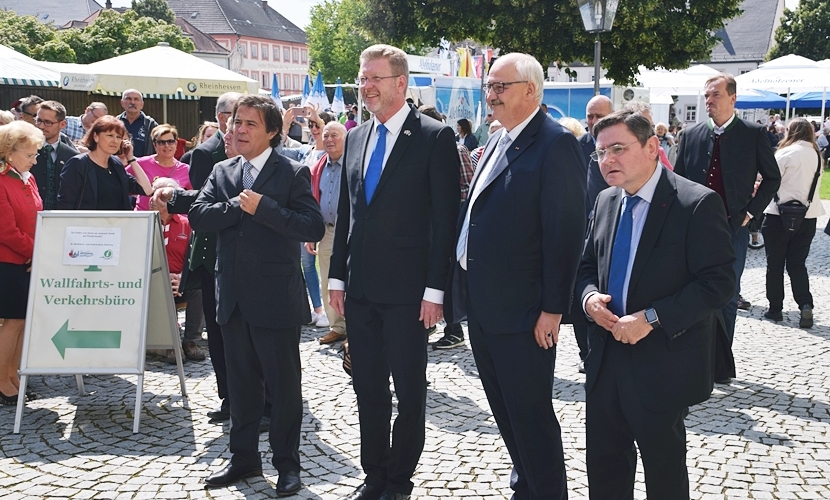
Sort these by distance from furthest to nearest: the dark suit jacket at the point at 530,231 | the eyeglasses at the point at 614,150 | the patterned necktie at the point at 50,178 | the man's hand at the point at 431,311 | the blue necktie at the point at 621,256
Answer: the patterned necktie at the point at 50,178
the man's hand at the point at 431,311
the dark suit jacket at the point at 530,231
the blue necktie at the point at 621,256
the eyeglasses at the point at 614,150

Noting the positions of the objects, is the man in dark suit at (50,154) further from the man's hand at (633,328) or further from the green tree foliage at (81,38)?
the green tree foliage at (81,38)

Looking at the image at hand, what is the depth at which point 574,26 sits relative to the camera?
21.2m

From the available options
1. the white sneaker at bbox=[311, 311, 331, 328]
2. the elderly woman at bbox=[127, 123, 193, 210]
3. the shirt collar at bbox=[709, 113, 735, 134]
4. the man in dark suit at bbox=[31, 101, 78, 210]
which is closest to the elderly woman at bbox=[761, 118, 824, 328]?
the shirt collar at bbox=[709, 113, 735, 134]

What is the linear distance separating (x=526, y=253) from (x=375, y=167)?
3.07 feet

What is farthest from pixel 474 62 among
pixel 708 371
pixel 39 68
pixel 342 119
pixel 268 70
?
pixel 268 70

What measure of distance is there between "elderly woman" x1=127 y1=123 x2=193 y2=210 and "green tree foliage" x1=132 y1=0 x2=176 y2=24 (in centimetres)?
8989

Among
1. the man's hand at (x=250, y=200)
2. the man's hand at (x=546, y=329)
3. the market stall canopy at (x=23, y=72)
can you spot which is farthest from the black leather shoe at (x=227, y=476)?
the market stall canopy at (x=23, y=72)

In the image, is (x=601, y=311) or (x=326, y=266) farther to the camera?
(x=326, y=266)

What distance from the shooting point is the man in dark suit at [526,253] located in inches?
145

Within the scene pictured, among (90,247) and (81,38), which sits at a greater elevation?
(81,38)

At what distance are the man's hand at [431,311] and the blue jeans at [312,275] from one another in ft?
15.8

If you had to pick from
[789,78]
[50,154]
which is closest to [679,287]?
[50,154]

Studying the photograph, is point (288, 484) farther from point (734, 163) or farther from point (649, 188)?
point (734, 163)

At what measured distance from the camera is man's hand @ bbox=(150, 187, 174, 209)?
5.01 meters
